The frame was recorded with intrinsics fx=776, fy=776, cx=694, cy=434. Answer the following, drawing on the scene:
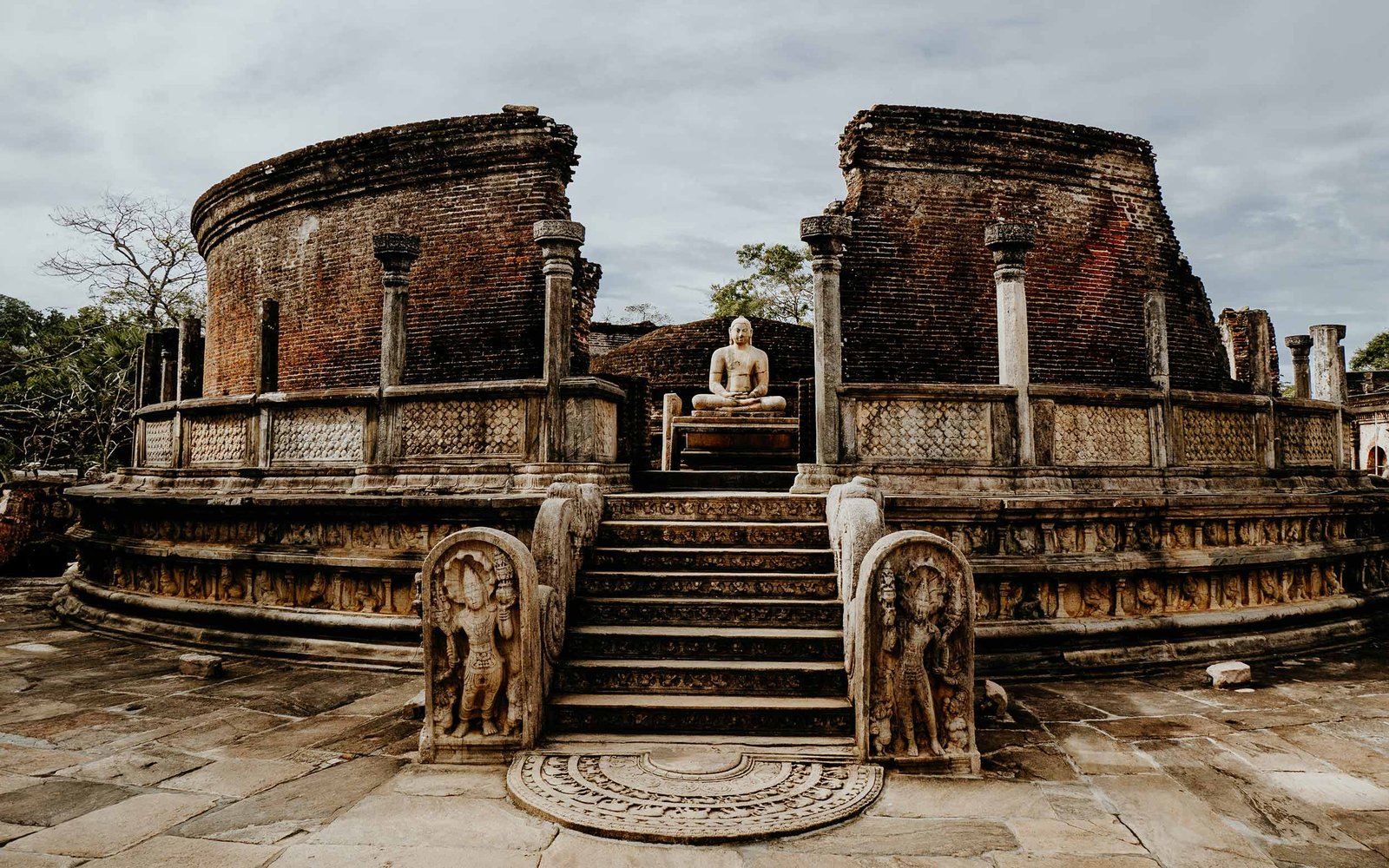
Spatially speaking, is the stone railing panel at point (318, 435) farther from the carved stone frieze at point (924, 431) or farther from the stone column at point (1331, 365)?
the stone column at point (1331, 365)

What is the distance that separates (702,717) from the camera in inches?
166

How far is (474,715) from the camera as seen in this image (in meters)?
4.03

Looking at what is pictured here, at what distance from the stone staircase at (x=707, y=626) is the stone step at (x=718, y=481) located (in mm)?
1940

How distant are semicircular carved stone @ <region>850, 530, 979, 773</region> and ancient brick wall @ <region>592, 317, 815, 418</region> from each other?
1055cm

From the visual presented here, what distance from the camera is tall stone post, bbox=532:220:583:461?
660 centimetres

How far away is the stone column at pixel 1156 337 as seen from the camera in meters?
7.45

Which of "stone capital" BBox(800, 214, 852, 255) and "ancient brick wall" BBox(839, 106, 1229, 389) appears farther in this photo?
"ancient brick wall" BBox(839, 106, 1229, 389)

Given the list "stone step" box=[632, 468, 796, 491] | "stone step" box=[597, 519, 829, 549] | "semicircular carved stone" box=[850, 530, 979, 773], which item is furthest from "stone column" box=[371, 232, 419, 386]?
"semicircular carved stone" box=[850, 530, 979, 773]

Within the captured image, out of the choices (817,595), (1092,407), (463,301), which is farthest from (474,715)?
(463,301)

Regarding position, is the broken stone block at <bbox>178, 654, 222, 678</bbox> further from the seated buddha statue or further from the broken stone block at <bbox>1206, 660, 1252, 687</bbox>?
the broken stone block at <bbox>1206, 660, 1252, 687</bbox>

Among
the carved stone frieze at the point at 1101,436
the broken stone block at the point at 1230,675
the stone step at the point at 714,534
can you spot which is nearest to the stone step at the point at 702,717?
the stone step at the point at 714,534

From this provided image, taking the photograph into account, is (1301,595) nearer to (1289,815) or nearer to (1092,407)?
(1092,407)

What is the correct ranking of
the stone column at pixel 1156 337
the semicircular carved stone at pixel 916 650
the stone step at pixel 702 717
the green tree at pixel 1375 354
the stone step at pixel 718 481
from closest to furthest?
the semicircular carved stone at pixel 916 650, the stone step at pixel 702 717, the stone column at pixel 1156 337, the stone step at pixel 718 481, the green tree at pixel 1375 354

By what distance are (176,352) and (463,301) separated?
4086mm
